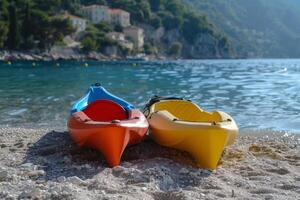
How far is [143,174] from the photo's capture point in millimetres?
6590

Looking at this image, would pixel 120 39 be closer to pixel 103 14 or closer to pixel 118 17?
pixel 103 14

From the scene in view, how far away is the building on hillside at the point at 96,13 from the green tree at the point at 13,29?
57154 millimetres

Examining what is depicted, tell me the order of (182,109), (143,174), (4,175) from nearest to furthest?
(4,175), (143,174), (182,109)

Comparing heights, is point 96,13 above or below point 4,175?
below

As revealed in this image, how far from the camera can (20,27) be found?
8706 cm

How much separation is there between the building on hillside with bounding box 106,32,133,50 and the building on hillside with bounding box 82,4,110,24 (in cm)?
1109

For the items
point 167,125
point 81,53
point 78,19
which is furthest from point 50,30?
point 167,125

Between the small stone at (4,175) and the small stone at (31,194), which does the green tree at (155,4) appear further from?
the small stone at (31,194)

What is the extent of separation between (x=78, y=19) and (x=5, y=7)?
35831 millimetres

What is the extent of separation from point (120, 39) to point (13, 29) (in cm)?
4800

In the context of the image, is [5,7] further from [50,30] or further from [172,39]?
[172,39]

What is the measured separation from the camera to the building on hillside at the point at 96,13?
141750mm

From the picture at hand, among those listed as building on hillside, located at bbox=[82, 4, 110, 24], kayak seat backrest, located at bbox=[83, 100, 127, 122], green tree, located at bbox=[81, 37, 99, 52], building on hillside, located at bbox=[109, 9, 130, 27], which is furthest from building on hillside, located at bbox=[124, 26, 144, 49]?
kayak seat backrest, located at bbox=[83, 100, 127, 122]

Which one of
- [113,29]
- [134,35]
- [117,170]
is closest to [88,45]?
[113,29]
